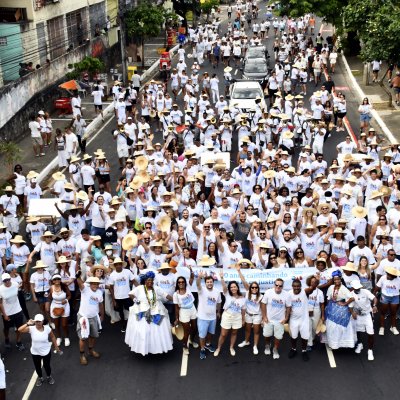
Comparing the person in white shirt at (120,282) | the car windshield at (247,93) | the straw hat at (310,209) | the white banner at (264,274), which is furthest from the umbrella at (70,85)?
the white banner at (264,274)

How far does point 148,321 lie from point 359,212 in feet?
17.0

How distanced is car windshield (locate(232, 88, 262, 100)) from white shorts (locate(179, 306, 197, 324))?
590 inches

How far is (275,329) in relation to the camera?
11.6m

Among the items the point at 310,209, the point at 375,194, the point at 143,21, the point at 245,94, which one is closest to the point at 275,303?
the point at 310,209

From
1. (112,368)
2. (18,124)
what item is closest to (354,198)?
(112,368)

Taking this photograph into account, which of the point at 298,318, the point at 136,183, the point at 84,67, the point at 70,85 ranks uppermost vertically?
the point at 136,183

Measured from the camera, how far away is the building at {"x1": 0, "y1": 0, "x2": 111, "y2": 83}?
28594 millimetres

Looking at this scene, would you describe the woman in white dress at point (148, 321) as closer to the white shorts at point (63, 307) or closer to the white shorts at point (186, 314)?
the white shorts at point (186, 314)

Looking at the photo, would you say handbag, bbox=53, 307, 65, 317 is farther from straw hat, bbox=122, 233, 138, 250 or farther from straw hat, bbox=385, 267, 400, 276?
straw hat, bbox=385, 267, 400, 276

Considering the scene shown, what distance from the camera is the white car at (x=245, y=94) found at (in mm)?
24781

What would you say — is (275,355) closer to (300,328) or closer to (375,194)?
(300,328)

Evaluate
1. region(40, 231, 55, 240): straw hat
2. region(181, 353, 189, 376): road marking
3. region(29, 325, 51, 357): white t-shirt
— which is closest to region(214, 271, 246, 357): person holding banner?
region(181, 353, 189, 376): road marking

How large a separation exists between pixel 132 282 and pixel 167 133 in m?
9.44

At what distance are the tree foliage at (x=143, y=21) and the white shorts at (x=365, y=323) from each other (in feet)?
93.9
